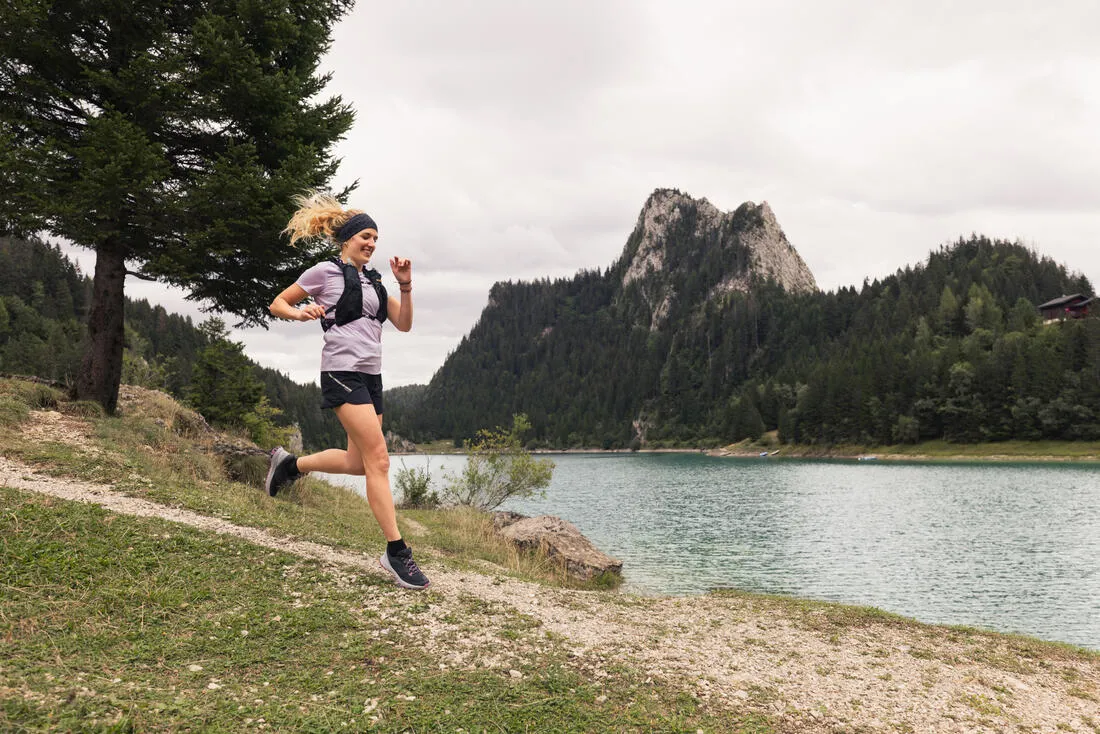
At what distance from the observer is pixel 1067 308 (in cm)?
14675

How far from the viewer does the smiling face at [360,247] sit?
7.07 m

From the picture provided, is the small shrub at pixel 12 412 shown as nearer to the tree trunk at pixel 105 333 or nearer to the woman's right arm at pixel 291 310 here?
the tree trunk at pixel 105 333

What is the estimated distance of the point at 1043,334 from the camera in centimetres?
12075

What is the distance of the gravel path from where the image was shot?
565 cm

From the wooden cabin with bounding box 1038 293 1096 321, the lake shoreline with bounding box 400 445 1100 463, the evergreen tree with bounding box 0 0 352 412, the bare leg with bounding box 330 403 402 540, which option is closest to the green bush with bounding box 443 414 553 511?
the evergreen tree with bounding box 0 0 352 412

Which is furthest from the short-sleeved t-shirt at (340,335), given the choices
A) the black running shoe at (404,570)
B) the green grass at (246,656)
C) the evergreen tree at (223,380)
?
the evergreen tree at (223,380)

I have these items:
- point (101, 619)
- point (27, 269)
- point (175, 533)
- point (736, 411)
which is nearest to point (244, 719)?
point (101, 619)

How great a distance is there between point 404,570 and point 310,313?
10.1 feet

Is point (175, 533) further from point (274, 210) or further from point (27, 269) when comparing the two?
point (27, 269)

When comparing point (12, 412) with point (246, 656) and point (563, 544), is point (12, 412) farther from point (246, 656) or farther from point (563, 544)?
point (563, 544)

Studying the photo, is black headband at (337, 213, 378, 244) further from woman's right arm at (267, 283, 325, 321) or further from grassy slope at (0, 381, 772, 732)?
grassy slope at (0, 381, 772, 732)

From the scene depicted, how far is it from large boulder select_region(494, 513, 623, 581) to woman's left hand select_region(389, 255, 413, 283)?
12095 millimetres

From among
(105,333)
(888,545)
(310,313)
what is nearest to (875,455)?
(888,545)

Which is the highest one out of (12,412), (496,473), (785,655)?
(12,412)
